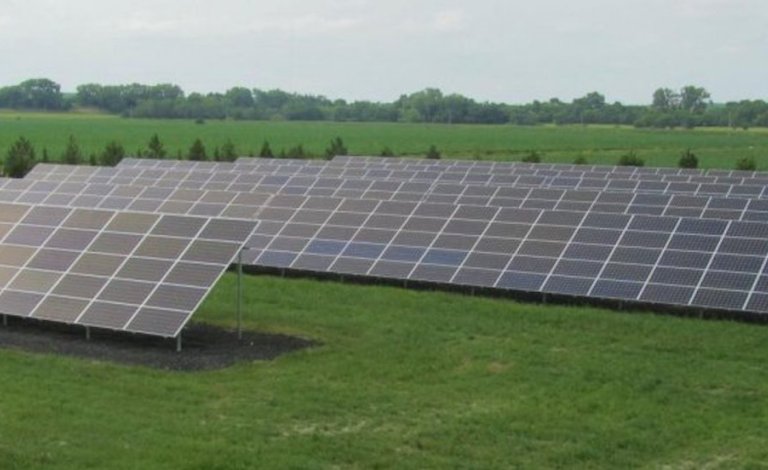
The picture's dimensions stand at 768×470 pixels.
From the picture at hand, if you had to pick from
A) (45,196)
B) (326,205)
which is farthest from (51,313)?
(45,196)

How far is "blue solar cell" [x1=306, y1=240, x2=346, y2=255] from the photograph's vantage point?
27.9m

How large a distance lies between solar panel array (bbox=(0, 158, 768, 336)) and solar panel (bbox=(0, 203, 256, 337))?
0.04m

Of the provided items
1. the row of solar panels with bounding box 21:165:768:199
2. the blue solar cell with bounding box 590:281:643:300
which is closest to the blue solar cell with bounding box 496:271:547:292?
the blue solar cell with bounding box 590:281:643:300

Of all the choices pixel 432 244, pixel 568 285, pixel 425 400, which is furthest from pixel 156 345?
pixel 432 244

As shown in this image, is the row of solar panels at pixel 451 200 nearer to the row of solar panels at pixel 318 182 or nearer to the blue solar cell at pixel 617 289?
the row of solar panels at pixel 318 182

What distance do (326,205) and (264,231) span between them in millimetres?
2012

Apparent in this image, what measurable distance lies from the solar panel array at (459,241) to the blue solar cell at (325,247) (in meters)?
0.05

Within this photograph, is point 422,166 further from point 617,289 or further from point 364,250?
point 617,289

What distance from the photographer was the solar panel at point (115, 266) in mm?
19375

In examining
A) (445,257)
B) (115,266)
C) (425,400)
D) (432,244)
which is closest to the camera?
(425,400)

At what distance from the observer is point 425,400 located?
1599cm

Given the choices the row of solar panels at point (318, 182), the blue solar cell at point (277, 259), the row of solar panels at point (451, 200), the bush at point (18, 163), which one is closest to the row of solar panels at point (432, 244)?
the blue solar cell at point (277, 259)

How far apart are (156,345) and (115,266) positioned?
2084mm

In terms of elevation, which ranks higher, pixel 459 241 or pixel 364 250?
pixel 459 241
